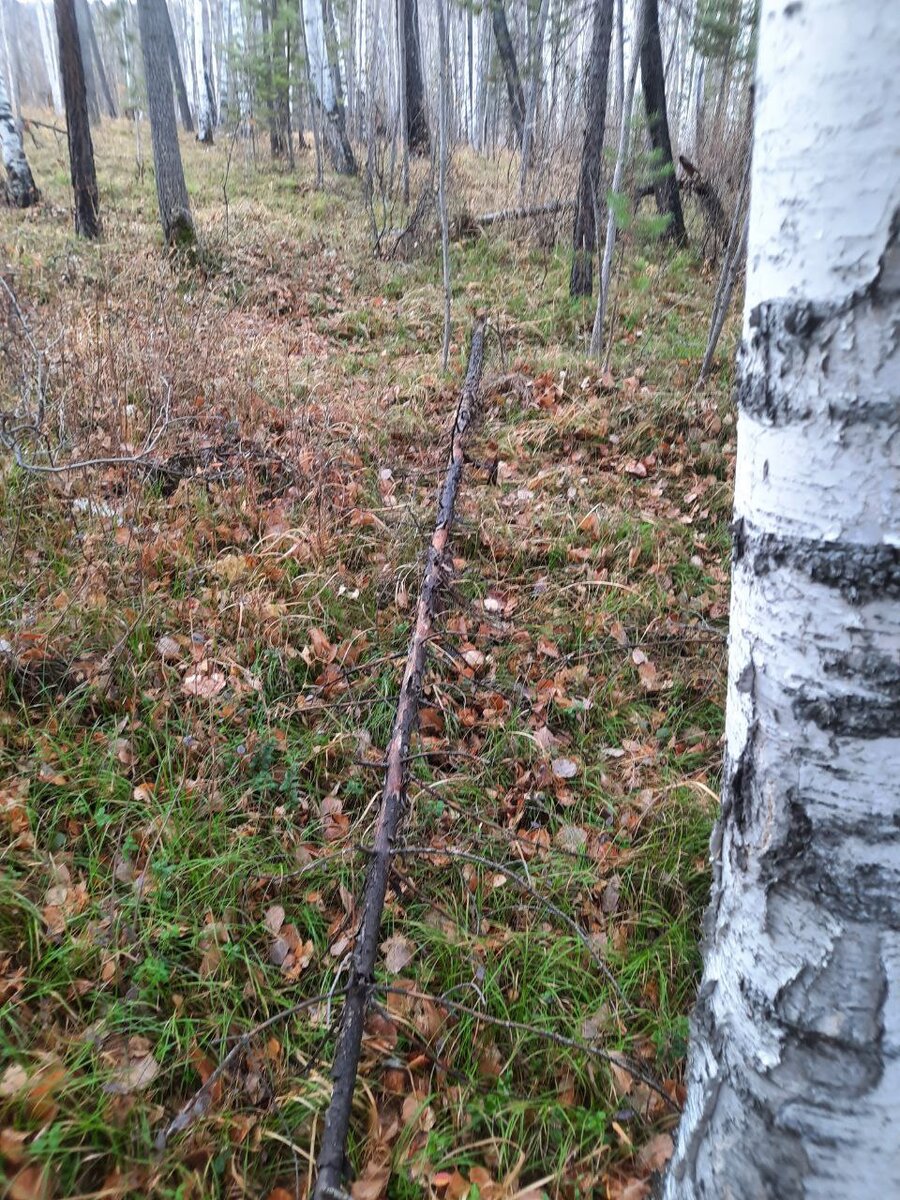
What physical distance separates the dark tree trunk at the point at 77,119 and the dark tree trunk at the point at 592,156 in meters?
6.06

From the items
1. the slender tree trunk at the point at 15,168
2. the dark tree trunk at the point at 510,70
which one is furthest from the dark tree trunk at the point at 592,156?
the slender tree trunk at the point at 15,168

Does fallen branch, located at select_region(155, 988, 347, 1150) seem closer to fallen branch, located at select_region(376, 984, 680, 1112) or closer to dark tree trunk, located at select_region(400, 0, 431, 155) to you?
fallen branch, located at select_region(376, 984, 680, 1112)

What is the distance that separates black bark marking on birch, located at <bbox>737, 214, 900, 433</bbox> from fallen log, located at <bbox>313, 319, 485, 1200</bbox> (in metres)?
1.54

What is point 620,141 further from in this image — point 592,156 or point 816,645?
point 816,645

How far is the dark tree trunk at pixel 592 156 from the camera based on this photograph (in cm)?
659

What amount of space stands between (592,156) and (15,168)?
8272 millimetres

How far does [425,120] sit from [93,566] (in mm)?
12729

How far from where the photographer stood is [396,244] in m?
9.09

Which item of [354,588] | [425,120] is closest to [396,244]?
[425,120]

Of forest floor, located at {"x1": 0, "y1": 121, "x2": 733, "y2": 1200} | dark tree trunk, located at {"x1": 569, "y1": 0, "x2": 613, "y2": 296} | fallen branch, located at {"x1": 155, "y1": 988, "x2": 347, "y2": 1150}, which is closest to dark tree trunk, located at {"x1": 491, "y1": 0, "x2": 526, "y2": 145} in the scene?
dark tree trunk, located at {"x1": 569, "y1": 0, "x2": 613, "y2": 296}

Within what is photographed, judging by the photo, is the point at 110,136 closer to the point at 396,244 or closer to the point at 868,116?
the point at 396,244

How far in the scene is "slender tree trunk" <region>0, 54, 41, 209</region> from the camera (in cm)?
992

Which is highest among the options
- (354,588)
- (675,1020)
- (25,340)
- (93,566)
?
(25,340)

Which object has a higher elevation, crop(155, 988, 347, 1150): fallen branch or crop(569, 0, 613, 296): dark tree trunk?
crop(569, 0, 613, 296): dark tree trunk
